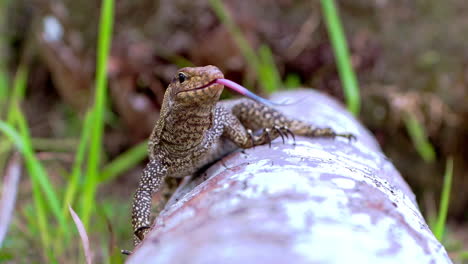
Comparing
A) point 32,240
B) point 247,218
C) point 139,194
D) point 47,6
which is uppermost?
point 47,6

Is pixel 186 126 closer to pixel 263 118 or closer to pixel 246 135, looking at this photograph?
pixel 246 135

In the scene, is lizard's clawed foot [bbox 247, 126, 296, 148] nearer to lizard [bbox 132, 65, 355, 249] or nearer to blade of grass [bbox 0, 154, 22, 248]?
lizard [bbox 132, 65, 355, 249]

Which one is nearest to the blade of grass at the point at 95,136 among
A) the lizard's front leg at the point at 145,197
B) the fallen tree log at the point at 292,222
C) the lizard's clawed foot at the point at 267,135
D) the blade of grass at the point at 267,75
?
the lizard's front leg at the point at 145,197

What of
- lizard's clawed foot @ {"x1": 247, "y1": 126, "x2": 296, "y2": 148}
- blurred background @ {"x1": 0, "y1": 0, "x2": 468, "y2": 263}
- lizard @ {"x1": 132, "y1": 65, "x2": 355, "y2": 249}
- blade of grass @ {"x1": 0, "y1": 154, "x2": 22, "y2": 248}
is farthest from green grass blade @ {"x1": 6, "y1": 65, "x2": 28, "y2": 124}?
lizard's clawed foot @ {"x1": 247, "y1": 126, "x2": 296, "y2": 148}

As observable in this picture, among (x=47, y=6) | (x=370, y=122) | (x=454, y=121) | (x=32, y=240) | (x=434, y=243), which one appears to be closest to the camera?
(x=434, y=243)

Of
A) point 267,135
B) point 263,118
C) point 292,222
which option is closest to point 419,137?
point 263,118

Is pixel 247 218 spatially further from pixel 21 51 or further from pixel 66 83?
pixel 21 51

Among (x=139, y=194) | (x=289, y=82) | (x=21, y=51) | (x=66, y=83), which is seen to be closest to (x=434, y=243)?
(x=139, y=194)
